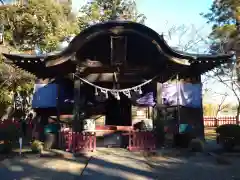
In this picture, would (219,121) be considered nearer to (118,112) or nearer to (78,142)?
(118,112)

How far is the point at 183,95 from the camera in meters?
14.8

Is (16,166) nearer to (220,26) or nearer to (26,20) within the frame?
(26,20)

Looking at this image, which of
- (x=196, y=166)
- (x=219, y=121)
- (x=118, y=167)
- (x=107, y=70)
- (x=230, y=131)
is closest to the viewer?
(x=118, y=167)

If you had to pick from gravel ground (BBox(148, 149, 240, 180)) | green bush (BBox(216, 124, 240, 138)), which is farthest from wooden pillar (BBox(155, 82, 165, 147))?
green bush (BBox(216, 124, 240, 138))

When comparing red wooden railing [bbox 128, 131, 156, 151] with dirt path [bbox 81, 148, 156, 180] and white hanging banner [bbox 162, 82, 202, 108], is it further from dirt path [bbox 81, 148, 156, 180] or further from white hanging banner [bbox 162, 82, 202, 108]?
white hanging banner [bbox 162, 82, 202, 108]

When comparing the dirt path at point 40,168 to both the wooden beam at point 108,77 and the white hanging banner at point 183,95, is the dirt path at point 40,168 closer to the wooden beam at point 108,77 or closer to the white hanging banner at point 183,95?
the wooden beam at point 108,77

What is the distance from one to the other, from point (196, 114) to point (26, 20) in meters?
16.1

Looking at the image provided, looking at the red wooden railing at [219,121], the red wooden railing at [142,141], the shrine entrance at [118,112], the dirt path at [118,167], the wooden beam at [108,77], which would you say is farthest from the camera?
the red wooden railing at [219,121]

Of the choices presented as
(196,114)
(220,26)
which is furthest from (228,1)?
(196,114)

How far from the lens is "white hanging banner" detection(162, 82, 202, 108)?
48.4 ft

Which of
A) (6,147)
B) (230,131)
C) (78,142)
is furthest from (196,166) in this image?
(6,147)

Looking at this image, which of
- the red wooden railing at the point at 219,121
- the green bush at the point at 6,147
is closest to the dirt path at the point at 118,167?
the green bush at the point at 6,147

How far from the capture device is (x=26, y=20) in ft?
75.3

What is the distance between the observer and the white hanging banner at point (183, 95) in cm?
1477
